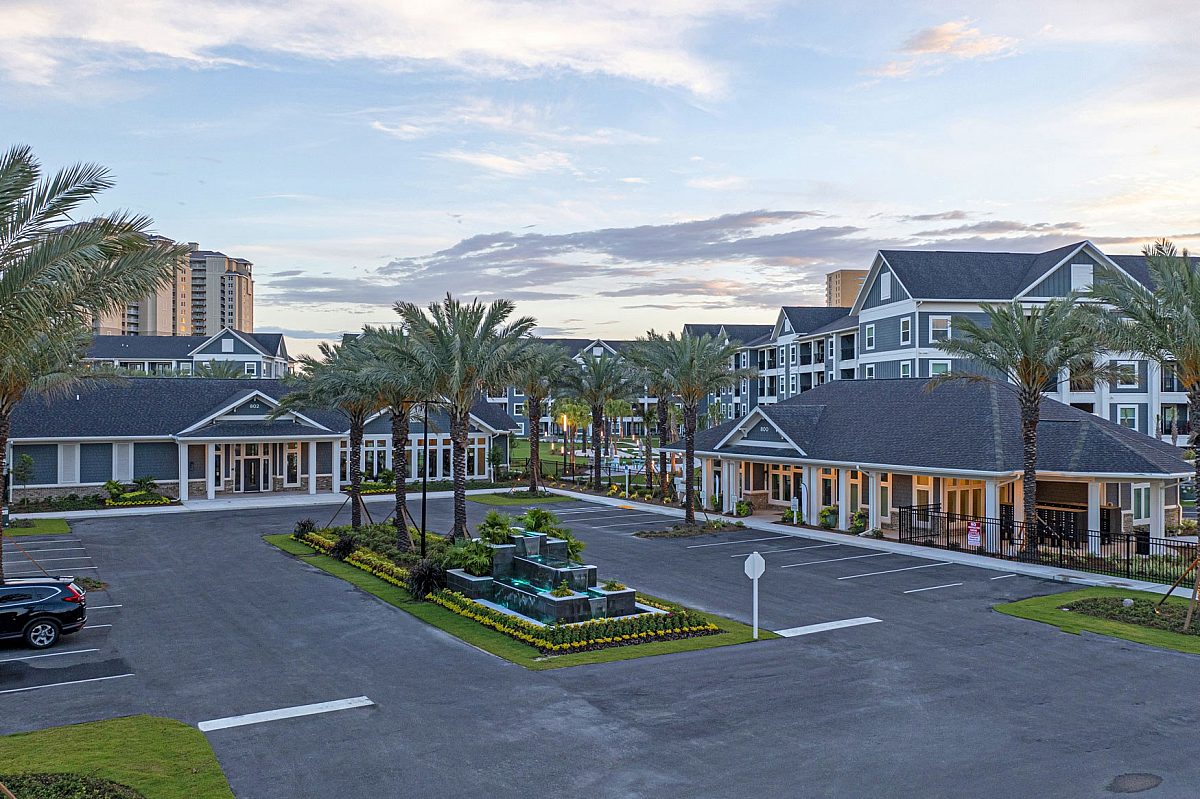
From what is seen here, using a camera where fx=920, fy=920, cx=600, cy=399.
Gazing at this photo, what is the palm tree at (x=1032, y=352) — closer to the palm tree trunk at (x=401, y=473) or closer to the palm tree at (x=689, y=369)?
the palm tree at (x=689, y=369)

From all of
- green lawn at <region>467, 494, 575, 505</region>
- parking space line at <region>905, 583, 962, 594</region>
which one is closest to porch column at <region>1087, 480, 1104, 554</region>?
parking space line at <region>905, 583, 962, 594</region>

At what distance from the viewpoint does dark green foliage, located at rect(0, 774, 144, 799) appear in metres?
11.7

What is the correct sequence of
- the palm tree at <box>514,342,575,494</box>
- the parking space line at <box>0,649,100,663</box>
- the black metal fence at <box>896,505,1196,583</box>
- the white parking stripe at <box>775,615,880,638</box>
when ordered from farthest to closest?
the palm tree at <box>514,342,575,494</box>
the black metal fence at <box>896,505,1196,583</box>
the white parking stripe at <box>775,615,880,638</box>
the parking space line at <box>0,649,100,663</box>

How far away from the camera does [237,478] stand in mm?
54000

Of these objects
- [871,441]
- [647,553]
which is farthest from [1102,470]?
[647,553]

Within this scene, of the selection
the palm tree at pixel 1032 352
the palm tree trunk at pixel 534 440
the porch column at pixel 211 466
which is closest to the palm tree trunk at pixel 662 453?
Answer: the palm tree trunk at pixel 534 440

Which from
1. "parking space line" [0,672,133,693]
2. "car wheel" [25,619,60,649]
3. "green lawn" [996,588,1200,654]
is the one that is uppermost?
"car wheel" [25,619,60,649]

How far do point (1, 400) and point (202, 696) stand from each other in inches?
636

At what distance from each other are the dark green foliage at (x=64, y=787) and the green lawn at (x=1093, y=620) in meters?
19.4

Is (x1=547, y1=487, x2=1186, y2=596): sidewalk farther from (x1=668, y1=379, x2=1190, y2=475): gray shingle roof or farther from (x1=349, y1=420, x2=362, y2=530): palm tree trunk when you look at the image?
(x1=349, y1=420, x2=362, y2=530): palm tree trunk

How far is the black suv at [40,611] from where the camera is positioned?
63.5 feet

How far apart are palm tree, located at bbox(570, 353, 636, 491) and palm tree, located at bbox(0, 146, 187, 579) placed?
42813 millimetres

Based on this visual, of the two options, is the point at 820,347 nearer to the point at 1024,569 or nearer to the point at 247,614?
the point at 1024,569

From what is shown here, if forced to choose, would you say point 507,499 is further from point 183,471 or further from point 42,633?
point 42,633
